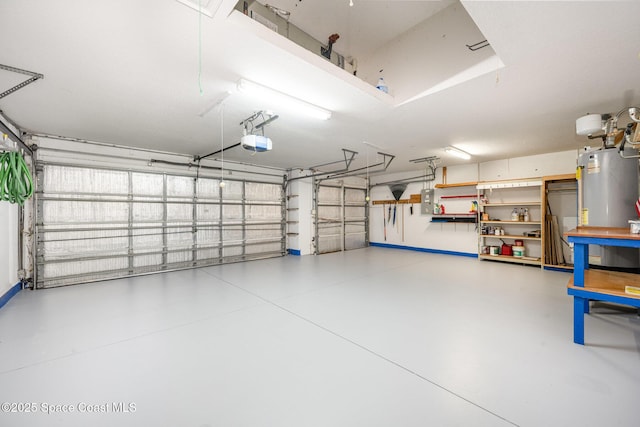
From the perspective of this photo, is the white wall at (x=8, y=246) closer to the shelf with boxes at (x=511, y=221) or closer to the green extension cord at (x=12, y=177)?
the green extension cord at (x=12, y=177)

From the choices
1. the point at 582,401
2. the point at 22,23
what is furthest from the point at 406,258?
the point at 22,23

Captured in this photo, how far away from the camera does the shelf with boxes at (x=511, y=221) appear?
588 cm

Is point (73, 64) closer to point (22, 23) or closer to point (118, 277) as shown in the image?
point (22, 23)

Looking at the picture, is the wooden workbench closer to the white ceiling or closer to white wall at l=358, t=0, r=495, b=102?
the white ceiling

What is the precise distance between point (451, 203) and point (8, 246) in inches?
370

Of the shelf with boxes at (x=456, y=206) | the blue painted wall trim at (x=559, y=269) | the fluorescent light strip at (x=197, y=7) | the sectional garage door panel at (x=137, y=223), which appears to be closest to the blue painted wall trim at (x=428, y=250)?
the shelf with boxes at (x=456, y=206)

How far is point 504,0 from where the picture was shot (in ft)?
5.16

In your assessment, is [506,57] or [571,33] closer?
[571,33]

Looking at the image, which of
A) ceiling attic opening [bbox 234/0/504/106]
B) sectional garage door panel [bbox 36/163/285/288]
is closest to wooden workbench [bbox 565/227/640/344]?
ceiling attic opening [bbox 234/0/504/106]

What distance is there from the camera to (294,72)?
2.31 m

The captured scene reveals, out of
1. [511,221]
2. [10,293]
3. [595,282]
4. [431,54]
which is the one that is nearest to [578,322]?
[595,282]

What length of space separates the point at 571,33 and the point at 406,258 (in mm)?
5780

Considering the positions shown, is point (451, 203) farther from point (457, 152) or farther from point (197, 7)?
point (197, 7)

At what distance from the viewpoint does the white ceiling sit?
67.4 inches
